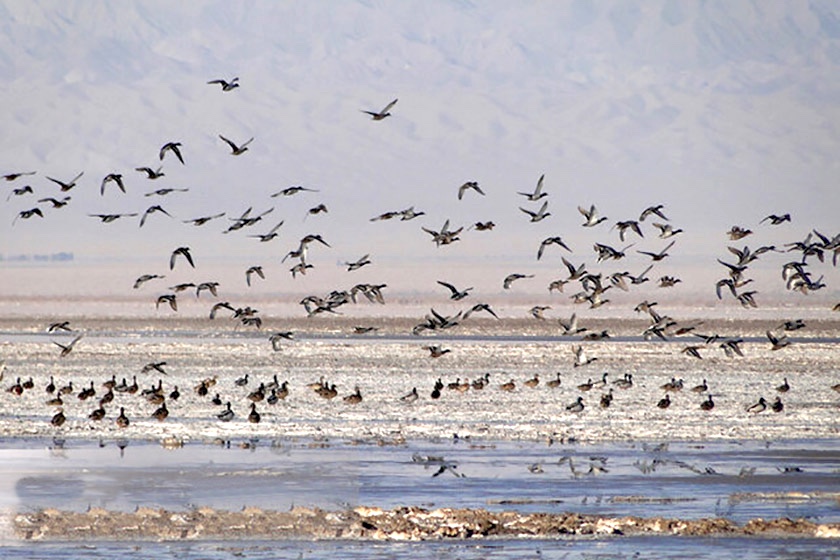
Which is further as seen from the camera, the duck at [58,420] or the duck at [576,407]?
the duck at [576,407]

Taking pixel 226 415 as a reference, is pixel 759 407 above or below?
above

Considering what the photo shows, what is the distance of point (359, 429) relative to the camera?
1137 inches

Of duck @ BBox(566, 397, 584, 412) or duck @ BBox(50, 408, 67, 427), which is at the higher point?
duck @ BBox(566, 397, 584, 412)

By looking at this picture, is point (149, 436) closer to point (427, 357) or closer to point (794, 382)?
point (794, 382)

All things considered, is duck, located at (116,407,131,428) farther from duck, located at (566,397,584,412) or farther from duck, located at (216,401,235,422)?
duck, located at (566,397,584,412)

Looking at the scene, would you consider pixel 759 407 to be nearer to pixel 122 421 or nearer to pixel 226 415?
pixel 226 415

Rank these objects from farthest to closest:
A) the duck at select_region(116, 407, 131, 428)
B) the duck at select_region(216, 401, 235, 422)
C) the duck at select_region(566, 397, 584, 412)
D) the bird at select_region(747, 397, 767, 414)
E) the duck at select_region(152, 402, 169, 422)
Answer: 1. the duck at select_region(566, 397, 584, 412)
2. the bird at select_region(747, 397, 767, 414)
3. the duck at select_region(216, 401, 235, 422)
4. the duck at select_region(152, 402, 169, 422)
5. the duck at select_region(116, 407, 131, 428)

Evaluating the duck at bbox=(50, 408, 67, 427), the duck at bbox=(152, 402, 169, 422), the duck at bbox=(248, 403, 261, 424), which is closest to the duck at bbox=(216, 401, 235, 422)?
the duck at bbox=(248, 403, 261, 424)

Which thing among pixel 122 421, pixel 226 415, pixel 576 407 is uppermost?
pixel 576 407

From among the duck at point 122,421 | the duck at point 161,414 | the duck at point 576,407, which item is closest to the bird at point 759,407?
the duck at point 576,407

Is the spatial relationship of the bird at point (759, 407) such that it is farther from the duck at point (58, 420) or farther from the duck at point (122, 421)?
the duck at point (58, 420)

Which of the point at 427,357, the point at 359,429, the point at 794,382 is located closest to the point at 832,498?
the point at 359,429

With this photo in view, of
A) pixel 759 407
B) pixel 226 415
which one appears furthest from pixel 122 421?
pixel 759 407

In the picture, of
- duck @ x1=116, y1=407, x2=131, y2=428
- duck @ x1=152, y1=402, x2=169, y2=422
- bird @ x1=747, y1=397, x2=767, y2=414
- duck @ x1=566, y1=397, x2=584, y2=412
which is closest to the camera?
duck @ x1=116, y1=407, x2=131, y2=428
